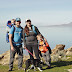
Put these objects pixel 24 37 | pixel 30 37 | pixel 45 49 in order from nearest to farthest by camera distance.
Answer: pixel 30 37 < pixel 24 37 < pixel 45 49

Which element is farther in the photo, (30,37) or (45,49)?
(45,49)

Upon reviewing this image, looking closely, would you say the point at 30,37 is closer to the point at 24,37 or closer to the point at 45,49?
the point at 24,37

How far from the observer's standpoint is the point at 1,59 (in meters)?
20.3

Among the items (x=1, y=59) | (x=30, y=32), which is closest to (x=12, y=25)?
(x=30, y=32)

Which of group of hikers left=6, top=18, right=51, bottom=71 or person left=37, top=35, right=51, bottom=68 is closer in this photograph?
group of hikers left=6, top=18, right=51, bottom=71

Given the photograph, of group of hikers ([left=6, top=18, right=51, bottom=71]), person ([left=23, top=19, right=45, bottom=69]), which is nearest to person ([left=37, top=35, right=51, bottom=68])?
group of hikers ([left=6, top=18, right=51, bottom=71])

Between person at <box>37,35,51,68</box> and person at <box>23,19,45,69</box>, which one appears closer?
person at <box>23,19,45,69</box>

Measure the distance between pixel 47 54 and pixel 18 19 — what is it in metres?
3.03

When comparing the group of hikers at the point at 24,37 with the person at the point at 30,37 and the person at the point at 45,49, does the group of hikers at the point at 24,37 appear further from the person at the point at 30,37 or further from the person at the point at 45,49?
the person at the point at 45,49

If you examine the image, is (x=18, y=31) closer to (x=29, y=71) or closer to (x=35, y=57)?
(x=35, y=57)

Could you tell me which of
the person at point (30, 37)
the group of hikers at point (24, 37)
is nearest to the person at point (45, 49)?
the group of hikers at point (24, 37)

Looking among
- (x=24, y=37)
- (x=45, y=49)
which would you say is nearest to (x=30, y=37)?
(x=24, y=37)

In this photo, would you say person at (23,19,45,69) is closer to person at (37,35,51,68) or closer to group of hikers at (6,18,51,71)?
group of hikers at (6,18,51,71)

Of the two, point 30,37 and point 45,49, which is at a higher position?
point 30,37
